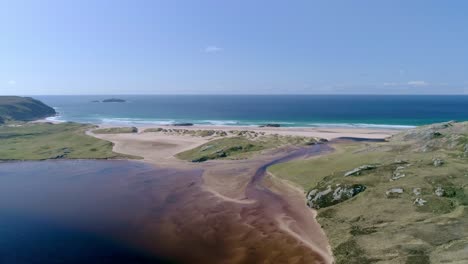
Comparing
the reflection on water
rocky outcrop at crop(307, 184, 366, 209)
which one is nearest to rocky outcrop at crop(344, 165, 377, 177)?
rocky outcrop at crop(307, 184, 366, 209)

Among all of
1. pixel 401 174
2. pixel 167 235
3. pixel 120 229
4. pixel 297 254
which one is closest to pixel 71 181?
pixel 120 229

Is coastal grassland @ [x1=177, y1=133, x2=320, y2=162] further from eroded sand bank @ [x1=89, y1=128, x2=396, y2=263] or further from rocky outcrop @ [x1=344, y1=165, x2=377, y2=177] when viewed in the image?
rocky outcrop @ [x1=344, y1=165, x2=377, y2=177]

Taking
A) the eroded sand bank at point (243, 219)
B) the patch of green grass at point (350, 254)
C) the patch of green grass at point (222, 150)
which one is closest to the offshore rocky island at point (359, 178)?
the patch of green grass at point (350, 254)

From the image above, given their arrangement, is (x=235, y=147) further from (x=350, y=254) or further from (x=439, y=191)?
(x=350, y=254)

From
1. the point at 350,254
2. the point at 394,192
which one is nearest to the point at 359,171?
the point at 394,192

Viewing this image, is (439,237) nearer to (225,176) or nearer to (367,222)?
(367,222)
